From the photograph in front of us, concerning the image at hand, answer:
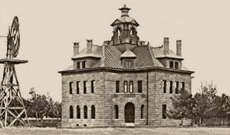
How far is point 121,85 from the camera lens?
257ft

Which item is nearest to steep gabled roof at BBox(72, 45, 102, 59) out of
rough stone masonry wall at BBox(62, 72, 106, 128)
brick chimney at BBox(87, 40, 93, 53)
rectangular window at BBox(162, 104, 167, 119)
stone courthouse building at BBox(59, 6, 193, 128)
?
stone courthouse building at BBox(59, 6, 193, 128)

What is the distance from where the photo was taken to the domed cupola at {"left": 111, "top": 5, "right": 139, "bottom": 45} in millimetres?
83625

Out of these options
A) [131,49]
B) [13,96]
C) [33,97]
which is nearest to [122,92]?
[131,49]

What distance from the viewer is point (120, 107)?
253 feet

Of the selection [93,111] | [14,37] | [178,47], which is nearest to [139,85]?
[93,111]

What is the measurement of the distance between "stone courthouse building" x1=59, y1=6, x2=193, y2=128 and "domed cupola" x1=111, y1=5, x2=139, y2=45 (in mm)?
2572

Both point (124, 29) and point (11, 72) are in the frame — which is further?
point (124, 29)

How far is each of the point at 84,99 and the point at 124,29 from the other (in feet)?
38.8

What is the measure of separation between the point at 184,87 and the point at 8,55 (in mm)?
22802

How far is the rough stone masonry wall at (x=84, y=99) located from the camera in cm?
7638

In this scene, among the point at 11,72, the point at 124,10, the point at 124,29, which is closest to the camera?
the point at 11,72

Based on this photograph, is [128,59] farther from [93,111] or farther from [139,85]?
[93,111]

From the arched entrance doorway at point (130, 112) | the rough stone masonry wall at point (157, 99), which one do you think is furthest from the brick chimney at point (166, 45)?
the arched entrance doorway at point (130, 112)

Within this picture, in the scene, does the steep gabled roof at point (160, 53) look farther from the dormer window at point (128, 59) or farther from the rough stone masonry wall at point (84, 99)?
the rough stone masonry wall at point (84, 99)
